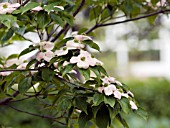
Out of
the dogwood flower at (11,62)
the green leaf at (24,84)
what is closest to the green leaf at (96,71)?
the green leaf at (24,84)

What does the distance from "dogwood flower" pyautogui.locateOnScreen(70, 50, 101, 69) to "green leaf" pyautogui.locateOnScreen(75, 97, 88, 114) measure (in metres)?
0.12

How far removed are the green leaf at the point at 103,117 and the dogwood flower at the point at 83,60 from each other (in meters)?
0.13

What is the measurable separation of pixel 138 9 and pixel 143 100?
2848 millimetres

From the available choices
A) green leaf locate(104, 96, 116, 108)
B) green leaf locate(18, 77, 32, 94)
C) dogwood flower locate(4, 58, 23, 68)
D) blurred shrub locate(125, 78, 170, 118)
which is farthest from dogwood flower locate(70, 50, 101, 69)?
blurred shrub locate(125, 78, 170, 118)

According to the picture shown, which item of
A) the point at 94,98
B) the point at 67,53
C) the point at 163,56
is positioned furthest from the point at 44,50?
the point at 163,56

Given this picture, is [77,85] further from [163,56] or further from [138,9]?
[163,56]

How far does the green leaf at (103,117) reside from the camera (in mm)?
991

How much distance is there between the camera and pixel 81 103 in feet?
3.31

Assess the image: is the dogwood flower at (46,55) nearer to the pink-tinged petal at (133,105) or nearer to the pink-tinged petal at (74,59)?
the pink-tinged petal at (74,59)

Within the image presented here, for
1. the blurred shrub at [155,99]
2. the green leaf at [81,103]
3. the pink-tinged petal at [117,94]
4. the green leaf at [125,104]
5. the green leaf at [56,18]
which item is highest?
the green leaf at [56,18]

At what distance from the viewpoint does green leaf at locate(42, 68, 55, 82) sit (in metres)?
1.04

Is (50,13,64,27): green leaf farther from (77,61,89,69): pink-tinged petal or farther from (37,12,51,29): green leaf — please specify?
(77,61,89,69): pink-tinged petal

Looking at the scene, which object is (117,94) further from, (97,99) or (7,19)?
(7,19)

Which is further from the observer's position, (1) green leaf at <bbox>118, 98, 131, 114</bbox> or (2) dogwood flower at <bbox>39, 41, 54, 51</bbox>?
(2) dogwood flower at <bbox>39, 41, 54, 51</bbox>
